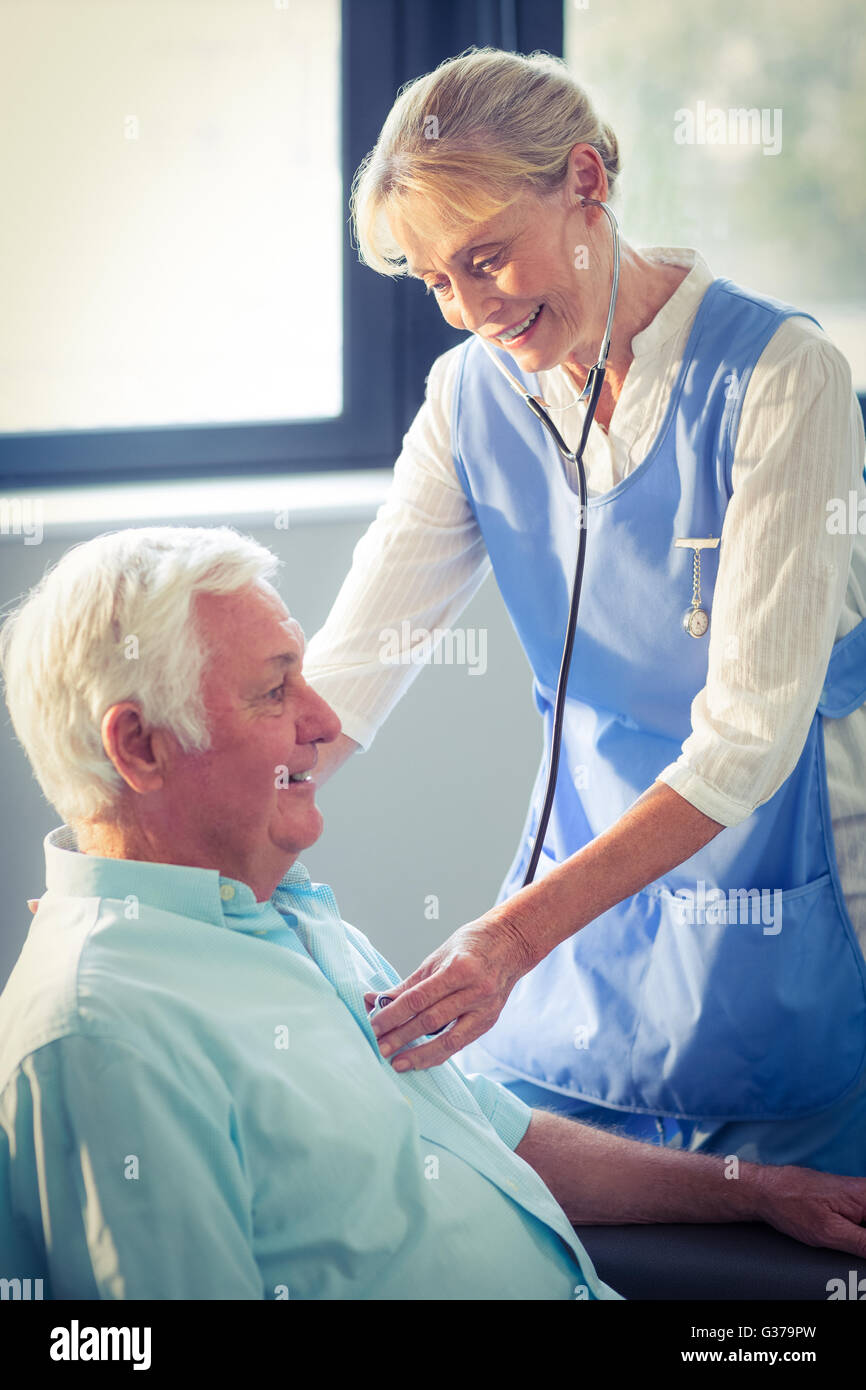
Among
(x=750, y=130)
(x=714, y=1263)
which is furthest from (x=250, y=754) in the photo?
(x=750, y=130)

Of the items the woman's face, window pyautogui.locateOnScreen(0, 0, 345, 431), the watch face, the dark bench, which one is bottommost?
the dark bench

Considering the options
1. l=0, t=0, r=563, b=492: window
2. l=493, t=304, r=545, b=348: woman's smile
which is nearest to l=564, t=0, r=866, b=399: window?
l=0, t=0, r=563, b=492: window

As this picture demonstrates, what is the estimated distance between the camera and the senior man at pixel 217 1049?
917 mm

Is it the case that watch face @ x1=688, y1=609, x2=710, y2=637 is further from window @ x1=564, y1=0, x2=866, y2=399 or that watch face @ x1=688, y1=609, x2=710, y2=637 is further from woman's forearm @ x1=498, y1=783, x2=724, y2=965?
window @ x1=564, y1=0, x2=866, y2=399

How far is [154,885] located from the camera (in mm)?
1098

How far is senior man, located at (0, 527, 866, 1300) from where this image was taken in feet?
3.01

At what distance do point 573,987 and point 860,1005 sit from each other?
298 mm

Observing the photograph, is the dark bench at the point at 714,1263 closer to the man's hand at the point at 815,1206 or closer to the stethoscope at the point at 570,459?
the man's hand at the point at 815,1206

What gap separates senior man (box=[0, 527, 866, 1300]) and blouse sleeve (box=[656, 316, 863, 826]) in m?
0.36

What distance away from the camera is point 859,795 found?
4.38 feet

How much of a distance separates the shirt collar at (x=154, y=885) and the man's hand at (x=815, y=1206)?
580mm

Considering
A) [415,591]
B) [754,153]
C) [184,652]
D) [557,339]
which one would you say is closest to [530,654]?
[415,591]

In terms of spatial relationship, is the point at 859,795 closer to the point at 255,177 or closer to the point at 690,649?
the point at 690,649

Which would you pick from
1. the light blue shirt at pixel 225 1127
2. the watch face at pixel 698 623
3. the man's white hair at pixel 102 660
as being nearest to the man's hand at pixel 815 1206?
the light blue shirt at pixel 225 1127
